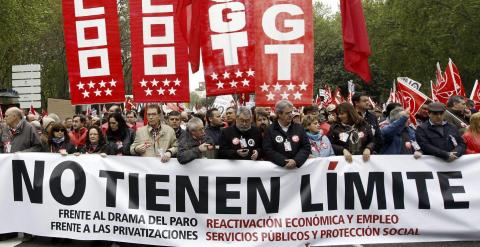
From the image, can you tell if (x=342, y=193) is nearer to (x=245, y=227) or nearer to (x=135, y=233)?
(x=245, y=227)

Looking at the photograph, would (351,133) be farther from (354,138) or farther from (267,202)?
(267,202)

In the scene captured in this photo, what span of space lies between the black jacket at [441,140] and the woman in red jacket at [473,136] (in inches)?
19.3

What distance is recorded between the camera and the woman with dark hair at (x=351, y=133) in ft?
26.8

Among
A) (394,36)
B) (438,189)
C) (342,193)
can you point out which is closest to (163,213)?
(342,193)

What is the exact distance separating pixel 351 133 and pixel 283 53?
1.42 meters

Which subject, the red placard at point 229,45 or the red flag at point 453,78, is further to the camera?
the red flag at point 453,78

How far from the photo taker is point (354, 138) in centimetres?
821

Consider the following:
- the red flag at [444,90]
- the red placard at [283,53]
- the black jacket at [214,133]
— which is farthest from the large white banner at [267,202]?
the red flag at [444,90]

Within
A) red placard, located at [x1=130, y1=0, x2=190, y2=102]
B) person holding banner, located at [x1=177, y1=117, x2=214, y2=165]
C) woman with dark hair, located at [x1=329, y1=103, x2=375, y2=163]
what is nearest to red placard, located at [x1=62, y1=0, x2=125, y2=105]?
red placard, located at [x1=130, y1=0, x2=190, y2=102]

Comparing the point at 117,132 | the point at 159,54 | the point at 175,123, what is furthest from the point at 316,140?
the point at 117,132

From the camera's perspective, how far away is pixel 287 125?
307 inches

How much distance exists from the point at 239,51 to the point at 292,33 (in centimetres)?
78

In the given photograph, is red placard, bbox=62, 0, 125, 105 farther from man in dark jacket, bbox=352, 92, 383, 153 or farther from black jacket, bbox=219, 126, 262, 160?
man in dark jacket, bbox=352, 92, 383, 153

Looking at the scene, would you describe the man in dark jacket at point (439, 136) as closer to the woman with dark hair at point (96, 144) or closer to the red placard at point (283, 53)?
the red placard at point (283, 53)
